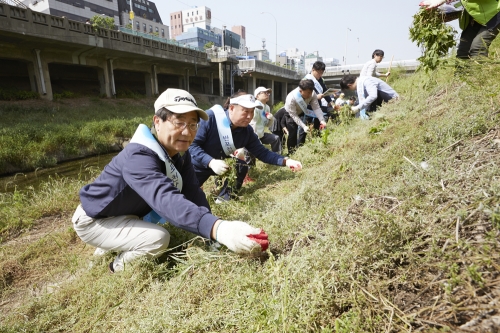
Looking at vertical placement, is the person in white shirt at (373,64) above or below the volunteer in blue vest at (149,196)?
above

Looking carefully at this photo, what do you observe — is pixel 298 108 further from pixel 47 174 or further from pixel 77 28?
pixel 77 28

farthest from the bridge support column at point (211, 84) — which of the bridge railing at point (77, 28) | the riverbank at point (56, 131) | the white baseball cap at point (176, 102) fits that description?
the white baseball cap at point (176, 102)

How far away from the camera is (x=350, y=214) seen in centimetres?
171

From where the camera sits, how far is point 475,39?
3.30m

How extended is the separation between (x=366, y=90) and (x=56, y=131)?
11205mm

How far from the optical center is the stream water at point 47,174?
25.3ft

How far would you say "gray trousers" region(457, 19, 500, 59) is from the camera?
3172mm

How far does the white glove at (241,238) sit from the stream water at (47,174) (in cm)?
617

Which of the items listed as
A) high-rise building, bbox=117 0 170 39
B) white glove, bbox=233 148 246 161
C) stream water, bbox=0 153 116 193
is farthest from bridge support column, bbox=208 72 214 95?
high-rise building, bbox=117 0 170 39

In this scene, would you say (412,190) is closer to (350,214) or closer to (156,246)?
(350,214)

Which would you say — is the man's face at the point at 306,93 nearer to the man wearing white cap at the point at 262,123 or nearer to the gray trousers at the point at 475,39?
the man wearing white cap at the point at 262,123

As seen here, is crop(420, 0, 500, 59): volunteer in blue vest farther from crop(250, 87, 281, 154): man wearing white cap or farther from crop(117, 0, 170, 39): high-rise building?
crop(117, 0, 170, 39): high-rise building

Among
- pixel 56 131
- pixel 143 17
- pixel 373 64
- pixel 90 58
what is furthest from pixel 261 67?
pixel 143 17

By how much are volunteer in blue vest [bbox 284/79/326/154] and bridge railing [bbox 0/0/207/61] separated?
48.5 ft
